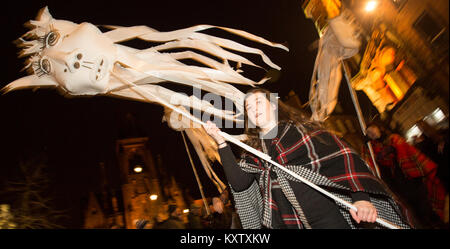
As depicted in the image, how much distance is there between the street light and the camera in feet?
Result: 13.9

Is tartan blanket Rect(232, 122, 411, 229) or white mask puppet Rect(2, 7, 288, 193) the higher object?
white mask puppet Rect(2, 7, 288, 193)

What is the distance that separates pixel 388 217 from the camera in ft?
5.87

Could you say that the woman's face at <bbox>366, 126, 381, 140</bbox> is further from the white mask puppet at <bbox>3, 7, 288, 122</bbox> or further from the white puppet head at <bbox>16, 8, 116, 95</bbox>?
the white puppet head at <bbox>16, 8, 116, 95</bbox>

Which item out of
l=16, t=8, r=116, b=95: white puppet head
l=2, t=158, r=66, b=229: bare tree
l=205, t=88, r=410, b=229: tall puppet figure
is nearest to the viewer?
l=205, t=88, r=410, b=229: tall puppet figure

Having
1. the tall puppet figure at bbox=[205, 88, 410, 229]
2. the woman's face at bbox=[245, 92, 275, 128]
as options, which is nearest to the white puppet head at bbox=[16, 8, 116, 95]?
the tall puppet figure at bbox=[205, 88, 410, 229]

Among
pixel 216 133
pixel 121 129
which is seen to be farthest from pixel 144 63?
pixel 121 129

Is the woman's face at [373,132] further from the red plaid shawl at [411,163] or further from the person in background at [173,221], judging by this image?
the person in background at [173,221]

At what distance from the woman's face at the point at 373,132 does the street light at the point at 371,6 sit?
216 centimetres

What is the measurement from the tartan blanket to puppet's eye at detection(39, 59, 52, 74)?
5.80 feet

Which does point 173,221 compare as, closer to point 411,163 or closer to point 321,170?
point 321,170

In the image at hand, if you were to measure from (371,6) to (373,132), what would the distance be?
96.2 inches

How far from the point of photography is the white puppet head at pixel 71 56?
82.2 inches

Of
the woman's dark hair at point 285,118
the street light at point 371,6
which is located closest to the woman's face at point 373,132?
the woman's dark hair at point 285,118
